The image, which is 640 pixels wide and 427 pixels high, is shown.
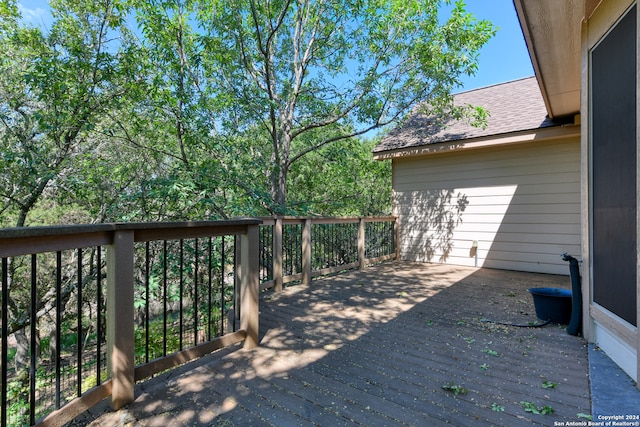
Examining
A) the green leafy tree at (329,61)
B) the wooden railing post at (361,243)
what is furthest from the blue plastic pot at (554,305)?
the green leafy tree at (329,61)

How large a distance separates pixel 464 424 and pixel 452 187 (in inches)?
221

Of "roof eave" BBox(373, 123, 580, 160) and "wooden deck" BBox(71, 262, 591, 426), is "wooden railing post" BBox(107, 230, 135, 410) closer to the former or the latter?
"wooden deck" BBox(71, 262, 591, 426)

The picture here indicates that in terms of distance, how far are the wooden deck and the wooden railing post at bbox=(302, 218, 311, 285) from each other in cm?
113

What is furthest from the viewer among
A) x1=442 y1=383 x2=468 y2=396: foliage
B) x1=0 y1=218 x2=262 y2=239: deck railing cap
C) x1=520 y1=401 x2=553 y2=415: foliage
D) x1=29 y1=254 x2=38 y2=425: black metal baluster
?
x1=442 y1=383 x2=468 y2=396: foliage

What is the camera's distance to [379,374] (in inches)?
85.0

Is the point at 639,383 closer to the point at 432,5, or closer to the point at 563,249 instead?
the point at 563,249

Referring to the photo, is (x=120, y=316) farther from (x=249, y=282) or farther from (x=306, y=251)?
(x=306, y=251)

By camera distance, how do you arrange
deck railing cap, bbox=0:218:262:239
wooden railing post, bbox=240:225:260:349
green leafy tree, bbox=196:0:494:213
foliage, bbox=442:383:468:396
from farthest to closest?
1. green leafy tree, bbox=196:0:494:213
2. wooden railing post, bbox=240:225:260:349
3. foliage, bbox=442:383:468:396
4. deck railing cap, bbox=0:218:262:239

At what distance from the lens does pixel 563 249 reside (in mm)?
5484

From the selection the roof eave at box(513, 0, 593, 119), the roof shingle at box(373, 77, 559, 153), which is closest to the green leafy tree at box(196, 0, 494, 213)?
the roof shingle at box(373, 77, 559, 153)

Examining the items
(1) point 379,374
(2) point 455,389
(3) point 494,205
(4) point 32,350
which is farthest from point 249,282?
(3) point 494,205

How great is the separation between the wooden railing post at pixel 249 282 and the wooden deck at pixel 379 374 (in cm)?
16

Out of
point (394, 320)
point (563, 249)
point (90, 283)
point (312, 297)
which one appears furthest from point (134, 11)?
point (563, 249)

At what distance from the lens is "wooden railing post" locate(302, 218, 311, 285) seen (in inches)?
190
